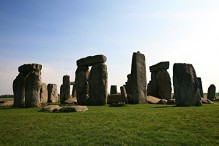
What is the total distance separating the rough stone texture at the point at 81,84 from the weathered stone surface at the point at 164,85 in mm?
9831

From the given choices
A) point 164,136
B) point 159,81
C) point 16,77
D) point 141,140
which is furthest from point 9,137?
point 159,81

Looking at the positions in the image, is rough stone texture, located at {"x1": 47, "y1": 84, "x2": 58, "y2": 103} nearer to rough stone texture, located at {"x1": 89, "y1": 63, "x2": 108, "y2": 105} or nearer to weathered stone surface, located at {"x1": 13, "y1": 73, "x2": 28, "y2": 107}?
Result: rough stone texture, located at {"x1": 89, "y1": 63, "x2": 108, "y2": 105}

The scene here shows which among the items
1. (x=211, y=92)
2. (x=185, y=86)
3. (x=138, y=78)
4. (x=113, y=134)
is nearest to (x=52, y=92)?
(x=138, y=78)

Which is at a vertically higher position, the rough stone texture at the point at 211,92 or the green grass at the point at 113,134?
the rough stone texture at the point at 211,92

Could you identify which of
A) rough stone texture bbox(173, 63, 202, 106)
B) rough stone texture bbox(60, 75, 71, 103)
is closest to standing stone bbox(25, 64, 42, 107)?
rough stone texture bbox(173, 63, 202, 106)

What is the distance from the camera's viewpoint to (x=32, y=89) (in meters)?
17.7

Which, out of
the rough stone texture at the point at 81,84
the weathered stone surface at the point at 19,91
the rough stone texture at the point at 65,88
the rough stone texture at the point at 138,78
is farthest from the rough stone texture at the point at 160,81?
the weathered stone surface at the point at 19,91

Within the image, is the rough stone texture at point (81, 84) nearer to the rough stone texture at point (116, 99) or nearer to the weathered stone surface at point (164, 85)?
the rough stone texture at point (116, 99)

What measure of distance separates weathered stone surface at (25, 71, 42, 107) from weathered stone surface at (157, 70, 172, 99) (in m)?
15.3

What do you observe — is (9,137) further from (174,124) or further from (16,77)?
(16,77)

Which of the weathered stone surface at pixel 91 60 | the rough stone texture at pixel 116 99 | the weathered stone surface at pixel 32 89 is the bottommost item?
the rough stone texture at pixel 116 99

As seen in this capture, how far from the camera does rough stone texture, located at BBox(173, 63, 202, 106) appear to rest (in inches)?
640

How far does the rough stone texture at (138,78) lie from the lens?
68.1 feet

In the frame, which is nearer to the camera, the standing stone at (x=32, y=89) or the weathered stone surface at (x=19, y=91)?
the standing stone at (x=32, y=89)
